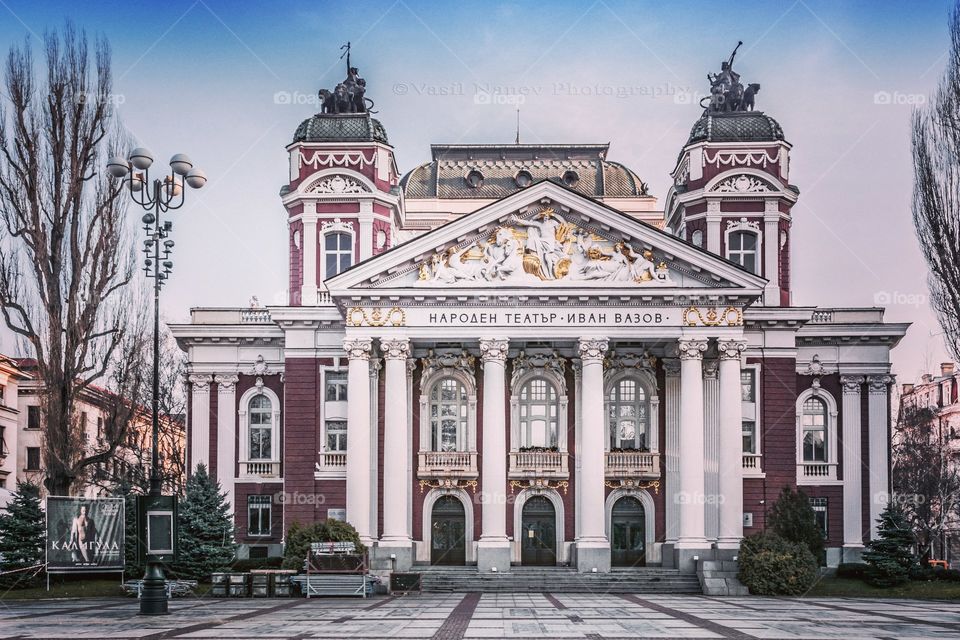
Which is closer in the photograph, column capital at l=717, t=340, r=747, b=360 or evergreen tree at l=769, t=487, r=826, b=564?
evergreen tree at l=769, t=487, r=826, b=564

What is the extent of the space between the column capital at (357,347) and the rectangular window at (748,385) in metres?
16.8

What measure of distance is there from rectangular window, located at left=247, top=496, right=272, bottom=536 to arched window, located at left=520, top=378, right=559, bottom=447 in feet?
40.5

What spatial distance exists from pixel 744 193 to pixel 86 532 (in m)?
32.9

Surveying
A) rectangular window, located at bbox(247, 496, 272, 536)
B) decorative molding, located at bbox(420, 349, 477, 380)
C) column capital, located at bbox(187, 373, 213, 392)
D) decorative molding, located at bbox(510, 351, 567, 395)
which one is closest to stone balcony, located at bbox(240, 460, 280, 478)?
rectangular window, located at bbox(247, 496, 272, 536)

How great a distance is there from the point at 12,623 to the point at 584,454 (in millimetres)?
24065

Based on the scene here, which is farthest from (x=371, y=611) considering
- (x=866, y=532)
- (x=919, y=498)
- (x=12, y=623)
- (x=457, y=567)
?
(x=919, y=498)

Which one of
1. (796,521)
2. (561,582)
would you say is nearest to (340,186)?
(561,582)

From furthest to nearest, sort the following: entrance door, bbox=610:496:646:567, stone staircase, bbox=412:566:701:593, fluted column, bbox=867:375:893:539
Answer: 1. fluted column, bbox=867:375:893:539
2. entrance door, bbox=610:496:646:567
3. stone staircase, bbox=412:566:701:593

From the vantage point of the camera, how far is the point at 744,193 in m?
53.7

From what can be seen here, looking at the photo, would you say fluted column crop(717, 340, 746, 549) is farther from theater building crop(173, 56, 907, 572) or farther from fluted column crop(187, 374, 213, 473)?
fluted column crop(187, 374, 213, 473)

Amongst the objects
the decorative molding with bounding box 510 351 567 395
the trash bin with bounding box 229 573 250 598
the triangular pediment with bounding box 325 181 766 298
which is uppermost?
the triangular pediment with bounding box 325 181 766 298

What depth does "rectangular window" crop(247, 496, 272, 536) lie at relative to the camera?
5303 centimetres

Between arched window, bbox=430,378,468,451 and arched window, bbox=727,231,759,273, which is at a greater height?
arched window, bbox=727,231,759,273

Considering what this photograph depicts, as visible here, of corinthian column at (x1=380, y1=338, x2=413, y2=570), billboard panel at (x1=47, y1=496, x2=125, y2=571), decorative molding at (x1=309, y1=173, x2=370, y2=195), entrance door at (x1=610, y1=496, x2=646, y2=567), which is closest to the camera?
billboard panel at (x1=47, y1=496, x2=125, y2=571)
